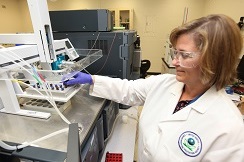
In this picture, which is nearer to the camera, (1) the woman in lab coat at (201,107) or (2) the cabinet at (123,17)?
(1) the woman in lab coat at (201,107)

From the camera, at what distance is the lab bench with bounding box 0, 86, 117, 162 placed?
0.52 m

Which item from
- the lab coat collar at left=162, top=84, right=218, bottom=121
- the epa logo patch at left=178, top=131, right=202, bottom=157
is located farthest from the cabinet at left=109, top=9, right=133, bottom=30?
the epa logo patch at left=178, top=131, right=202, bottom=157

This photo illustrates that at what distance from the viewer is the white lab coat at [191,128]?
576 millimetres

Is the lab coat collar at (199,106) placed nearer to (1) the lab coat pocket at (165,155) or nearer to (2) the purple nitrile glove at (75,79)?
(1) the lab coat pocket at (165,155)

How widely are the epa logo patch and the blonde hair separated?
0.24m

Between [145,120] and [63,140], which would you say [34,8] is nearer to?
[63,140]

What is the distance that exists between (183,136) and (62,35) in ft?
3.38

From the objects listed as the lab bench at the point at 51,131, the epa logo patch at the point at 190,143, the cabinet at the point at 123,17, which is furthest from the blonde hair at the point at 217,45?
the cabinet at the point at 123,17

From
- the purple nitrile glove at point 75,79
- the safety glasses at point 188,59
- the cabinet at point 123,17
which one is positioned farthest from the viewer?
the cabinet at point 123,17

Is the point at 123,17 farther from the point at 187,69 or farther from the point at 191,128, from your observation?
the point at 191,128

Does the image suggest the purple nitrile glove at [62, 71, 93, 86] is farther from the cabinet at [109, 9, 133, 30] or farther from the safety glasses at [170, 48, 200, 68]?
the cabinet at [109, 9, 133, 30]

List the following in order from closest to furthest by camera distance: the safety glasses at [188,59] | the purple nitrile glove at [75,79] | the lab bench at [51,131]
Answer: the lab bench at [51,131], the safety glasses at [188,59], the purple nitrile glove at [75,79]

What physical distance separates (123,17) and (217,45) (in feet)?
14.4

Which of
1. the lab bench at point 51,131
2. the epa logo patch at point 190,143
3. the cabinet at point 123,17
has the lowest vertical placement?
Result: the epa logo patch at point 190,143
